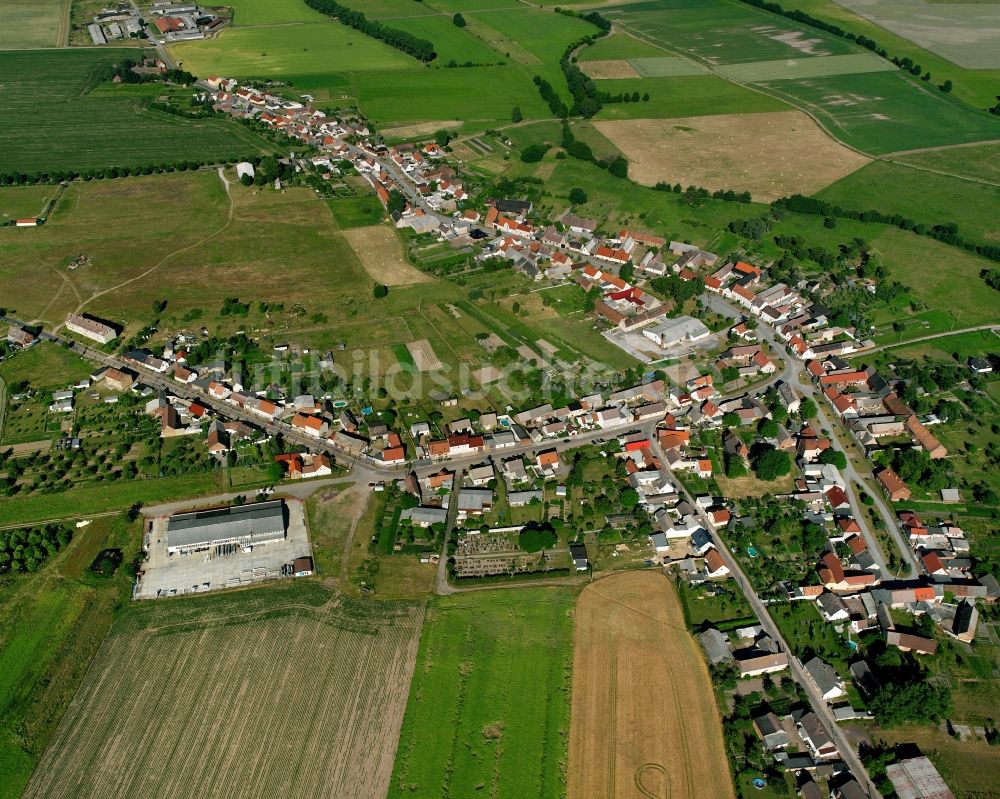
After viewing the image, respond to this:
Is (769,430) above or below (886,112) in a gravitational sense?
below

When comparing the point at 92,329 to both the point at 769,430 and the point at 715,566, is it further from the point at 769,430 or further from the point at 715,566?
the point at 769,430

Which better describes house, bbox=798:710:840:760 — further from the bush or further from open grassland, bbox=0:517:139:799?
open grassland, bbox=0:517:139:799

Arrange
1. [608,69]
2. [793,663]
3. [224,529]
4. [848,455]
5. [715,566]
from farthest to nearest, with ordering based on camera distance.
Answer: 1. [608,69]
2. [848,455]
3. [224,529]
4. [715,566]
5. [793,663]

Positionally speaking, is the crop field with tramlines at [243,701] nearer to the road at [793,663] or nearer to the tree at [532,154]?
the road at [793,663]

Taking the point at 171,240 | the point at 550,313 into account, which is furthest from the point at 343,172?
the point at 550,313

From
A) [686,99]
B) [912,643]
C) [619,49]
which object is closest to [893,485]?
[912,643]

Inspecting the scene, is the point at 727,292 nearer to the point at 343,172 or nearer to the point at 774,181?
the point at 774,181
